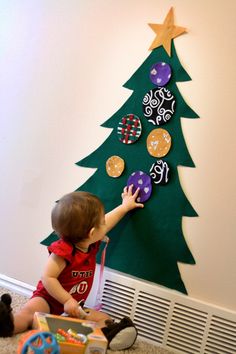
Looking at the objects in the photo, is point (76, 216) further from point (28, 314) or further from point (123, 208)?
point (28, 314)

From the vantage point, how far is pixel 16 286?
150 centimetres

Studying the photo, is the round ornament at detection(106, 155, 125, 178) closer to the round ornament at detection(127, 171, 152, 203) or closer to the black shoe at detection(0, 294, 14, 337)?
the round ornament at detection(127, 171, 152, 203)

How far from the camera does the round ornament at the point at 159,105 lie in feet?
4.28

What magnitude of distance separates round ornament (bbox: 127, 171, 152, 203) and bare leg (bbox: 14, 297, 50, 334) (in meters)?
0.45

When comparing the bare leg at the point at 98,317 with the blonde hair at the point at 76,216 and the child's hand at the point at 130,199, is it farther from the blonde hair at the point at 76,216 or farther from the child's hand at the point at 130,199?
the child's hand at the point at 130,199

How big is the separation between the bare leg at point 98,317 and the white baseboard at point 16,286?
31 cm

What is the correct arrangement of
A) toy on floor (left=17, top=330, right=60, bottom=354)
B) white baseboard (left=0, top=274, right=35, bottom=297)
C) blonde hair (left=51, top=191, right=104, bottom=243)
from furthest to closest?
white baseboard (left=0, top=274, right=35, bottom=297), blonde hair (left=51, top=191, right=104, bottom=243), toy on floor (left=17, top=330, right=60, bottom=354)

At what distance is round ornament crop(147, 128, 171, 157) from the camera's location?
4.28 ft

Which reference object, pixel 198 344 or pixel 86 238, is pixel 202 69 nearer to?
pixel 86 238

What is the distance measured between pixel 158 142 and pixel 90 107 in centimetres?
30

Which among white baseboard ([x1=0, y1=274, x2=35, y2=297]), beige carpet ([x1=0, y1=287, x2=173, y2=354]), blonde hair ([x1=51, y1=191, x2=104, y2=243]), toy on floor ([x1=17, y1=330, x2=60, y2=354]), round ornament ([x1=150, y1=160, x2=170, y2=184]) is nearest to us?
toy on floor ([x1=17, y1=330, x2=60, y2=354])

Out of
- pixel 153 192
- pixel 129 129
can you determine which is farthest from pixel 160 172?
pixel 129 129

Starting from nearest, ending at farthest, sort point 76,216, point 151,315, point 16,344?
point 16,344, point 76,216, point 151,315

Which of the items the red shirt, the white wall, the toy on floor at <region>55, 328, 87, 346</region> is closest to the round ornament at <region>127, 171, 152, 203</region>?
the white wall
